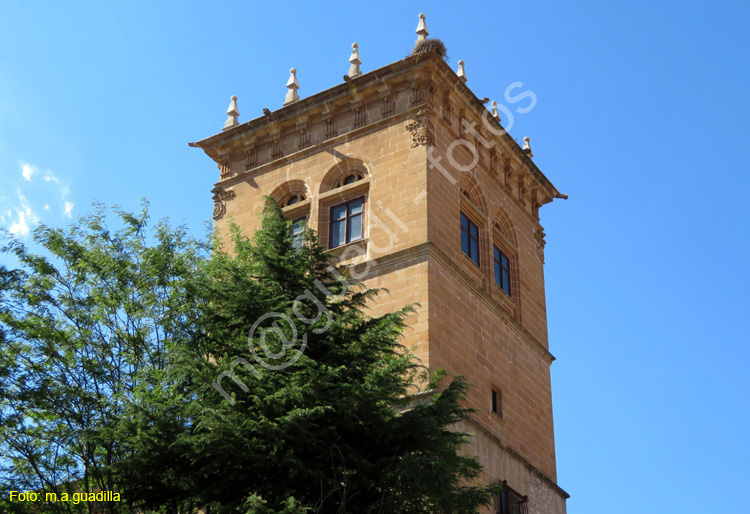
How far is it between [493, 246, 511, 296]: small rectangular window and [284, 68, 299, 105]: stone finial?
759cm

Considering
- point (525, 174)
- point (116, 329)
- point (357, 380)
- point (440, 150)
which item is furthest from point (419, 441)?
point (525, 174)

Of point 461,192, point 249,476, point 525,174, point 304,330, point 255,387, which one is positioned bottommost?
point 249,476

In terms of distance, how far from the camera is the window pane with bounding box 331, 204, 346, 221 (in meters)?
30.3

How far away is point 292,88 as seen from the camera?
33812mm

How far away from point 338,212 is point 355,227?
0.98 m

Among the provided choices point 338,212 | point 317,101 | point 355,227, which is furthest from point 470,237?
point 317,101

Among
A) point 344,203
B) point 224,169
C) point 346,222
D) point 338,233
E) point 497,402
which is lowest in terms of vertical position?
point 497,402

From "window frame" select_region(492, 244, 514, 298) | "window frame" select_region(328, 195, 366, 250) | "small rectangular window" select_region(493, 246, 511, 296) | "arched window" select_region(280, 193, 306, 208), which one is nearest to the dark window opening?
"window frame" select_region(492, 244, 514, 298)

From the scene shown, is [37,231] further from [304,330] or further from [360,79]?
[360,79]

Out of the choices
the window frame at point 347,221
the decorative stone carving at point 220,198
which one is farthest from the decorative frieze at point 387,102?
the decorative stone carving at point 220,198

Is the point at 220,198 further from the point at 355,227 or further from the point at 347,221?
the point at 355,227

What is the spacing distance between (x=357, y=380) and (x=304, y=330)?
1410mm

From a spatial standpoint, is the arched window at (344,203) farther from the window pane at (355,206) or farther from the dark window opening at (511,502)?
the dark window opening at (511,502)

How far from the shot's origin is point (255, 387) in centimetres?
1864
